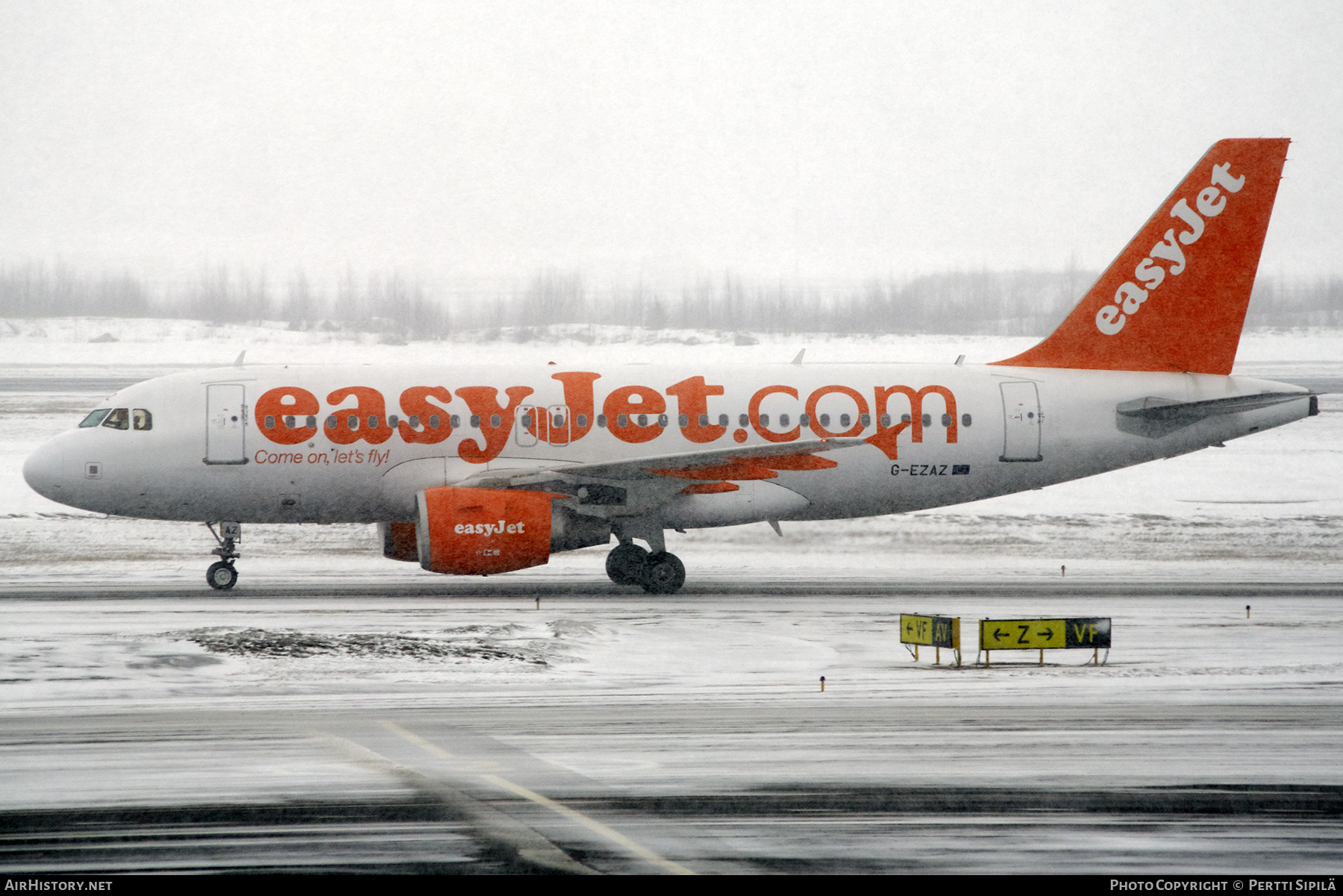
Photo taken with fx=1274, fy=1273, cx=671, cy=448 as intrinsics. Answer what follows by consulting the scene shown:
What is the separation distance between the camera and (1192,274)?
24.3 m

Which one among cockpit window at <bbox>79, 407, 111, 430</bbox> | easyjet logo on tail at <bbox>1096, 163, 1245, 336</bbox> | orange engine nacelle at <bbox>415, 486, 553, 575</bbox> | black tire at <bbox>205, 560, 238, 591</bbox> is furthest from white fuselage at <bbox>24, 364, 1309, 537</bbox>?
orange engine nacelle at <bbox>415, 486, 553, 575</bbox>

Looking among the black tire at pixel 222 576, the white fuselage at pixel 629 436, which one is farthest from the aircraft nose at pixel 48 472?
the black tire at pixel 222 576

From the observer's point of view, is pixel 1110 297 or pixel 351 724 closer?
pixel 351 724

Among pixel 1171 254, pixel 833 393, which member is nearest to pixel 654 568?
pixel 833 393

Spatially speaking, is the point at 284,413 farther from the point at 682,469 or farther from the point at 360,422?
the point at 682,469

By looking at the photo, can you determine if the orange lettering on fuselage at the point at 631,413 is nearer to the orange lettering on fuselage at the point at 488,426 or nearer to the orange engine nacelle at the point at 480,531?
the orange lettering on fuselage at the point at 488,426

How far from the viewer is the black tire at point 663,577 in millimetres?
22234

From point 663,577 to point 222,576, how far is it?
7660 millimetres

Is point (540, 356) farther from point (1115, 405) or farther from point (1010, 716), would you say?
→ point (1010, 716)

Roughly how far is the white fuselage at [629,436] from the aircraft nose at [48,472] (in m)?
0.03

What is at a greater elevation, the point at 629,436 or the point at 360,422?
the point at 360,422

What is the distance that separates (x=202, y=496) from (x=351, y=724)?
11726 mm

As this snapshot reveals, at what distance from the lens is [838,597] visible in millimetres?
21656

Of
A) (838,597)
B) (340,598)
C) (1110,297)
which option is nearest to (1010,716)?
(838,597)
